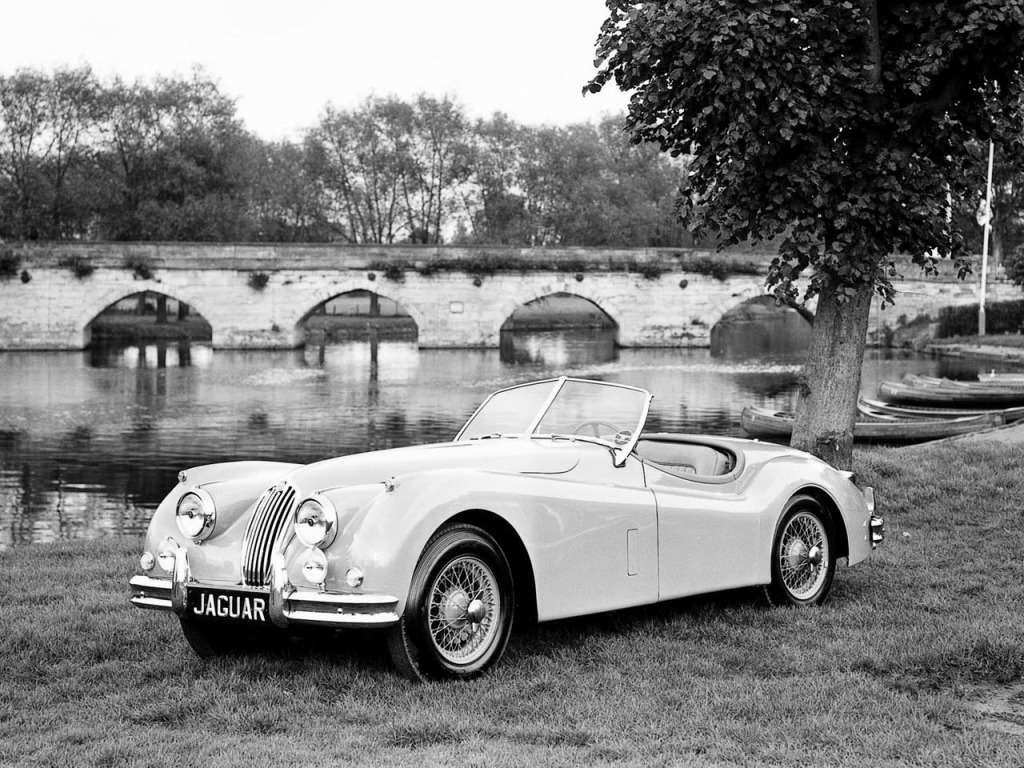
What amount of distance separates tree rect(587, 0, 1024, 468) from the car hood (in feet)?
12.4

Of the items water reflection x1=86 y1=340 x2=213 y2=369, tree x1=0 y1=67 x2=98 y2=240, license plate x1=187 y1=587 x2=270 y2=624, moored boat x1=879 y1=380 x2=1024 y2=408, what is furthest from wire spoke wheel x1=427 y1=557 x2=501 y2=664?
tree x1=0 y1=67 x2=98 y2=240

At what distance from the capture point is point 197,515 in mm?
5539

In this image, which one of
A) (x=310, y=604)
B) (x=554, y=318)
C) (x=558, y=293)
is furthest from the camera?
(x=554, y=318)

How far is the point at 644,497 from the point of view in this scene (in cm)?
616

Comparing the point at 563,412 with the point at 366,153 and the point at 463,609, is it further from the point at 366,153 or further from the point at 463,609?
the point at 366,153

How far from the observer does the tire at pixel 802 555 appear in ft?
22.4

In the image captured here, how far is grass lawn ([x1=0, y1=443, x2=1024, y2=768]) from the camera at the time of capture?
4.36 meters

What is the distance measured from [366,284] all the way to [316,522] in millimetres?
42202

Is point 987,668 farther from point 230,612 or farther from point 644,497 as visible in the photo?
point 230,612

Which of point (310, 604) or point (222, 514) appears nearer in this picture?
point (310, 604)

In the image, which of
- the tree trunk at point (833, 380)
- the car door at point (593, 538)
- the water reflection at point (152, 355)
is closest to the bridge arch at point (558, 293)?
the water reflection at point (152, 355)

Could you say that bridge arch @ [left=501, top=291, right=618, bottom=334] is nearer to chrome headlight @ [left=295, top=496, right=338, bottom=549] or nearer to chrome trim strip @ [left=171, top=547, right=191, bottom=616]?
chrome trim strip @ [left=171, top=547, right=191, bottom=616]

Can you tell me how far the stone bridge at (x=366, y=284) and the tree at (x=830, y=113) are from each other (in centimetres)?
3724

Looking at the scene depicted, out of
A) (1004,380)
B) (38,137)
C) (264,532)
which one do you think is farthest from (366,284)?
(264,532)
